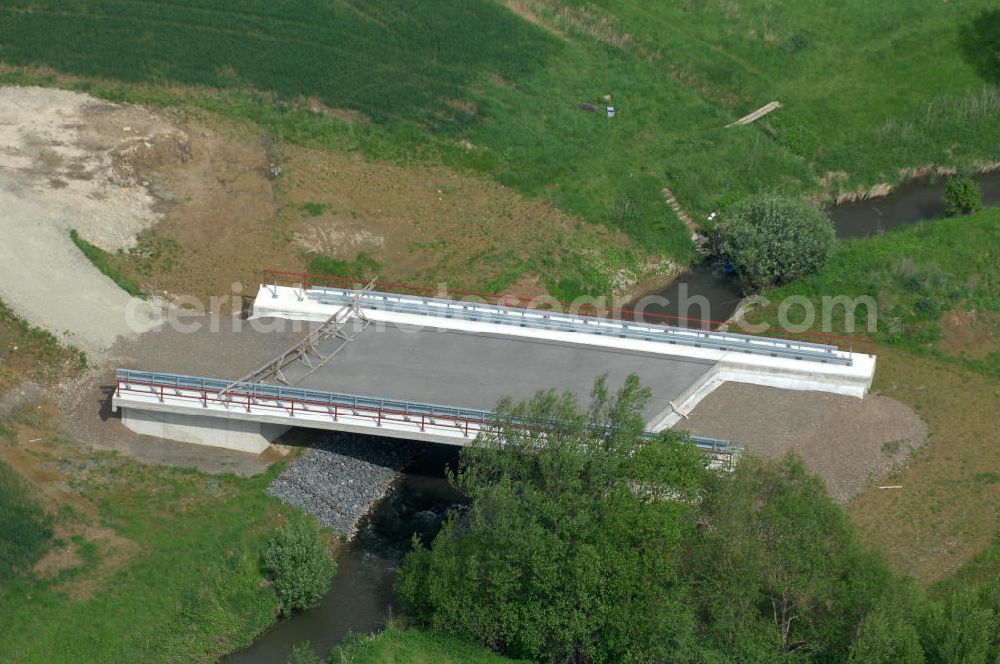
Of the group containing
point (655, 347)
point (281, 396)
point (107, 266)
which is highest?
point (107, 266)

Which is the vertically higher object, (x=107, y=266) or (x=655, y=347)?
(x=107, y=266)

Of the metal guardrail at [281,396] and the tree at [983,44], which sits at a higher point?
the tree at [983,44]

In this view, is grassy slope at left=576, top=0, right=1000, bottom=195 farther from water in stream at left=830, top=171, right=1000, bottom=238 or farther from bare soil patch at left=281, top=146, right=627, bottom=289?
bare soil patch at left=281, top=146, right=627, bottom=289

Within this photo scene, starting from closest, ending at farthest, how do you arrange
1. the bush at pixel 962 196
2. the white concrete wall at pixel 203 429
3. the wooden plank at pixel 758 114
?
the white concrete wall at pixel 203 429
the bush at pixel 962 196
the wooden plank at pixel 758 114

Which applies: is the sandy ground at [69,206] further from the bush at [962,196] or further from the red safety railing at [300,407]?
the bush at [962,196]

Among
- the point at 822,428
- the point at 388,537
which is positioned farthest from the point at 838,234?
the point at 388,537

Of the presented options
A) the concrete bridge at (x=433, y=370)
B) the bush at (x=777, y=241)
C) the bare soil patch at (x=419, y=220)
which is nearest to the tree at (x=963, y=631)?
the concrete bridge at (x=433, y=370)

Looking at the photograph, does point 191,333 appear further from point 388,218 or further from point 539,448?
point 539,448

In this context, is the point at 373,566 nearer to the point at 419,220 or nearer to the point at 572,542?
the point at 572,542
